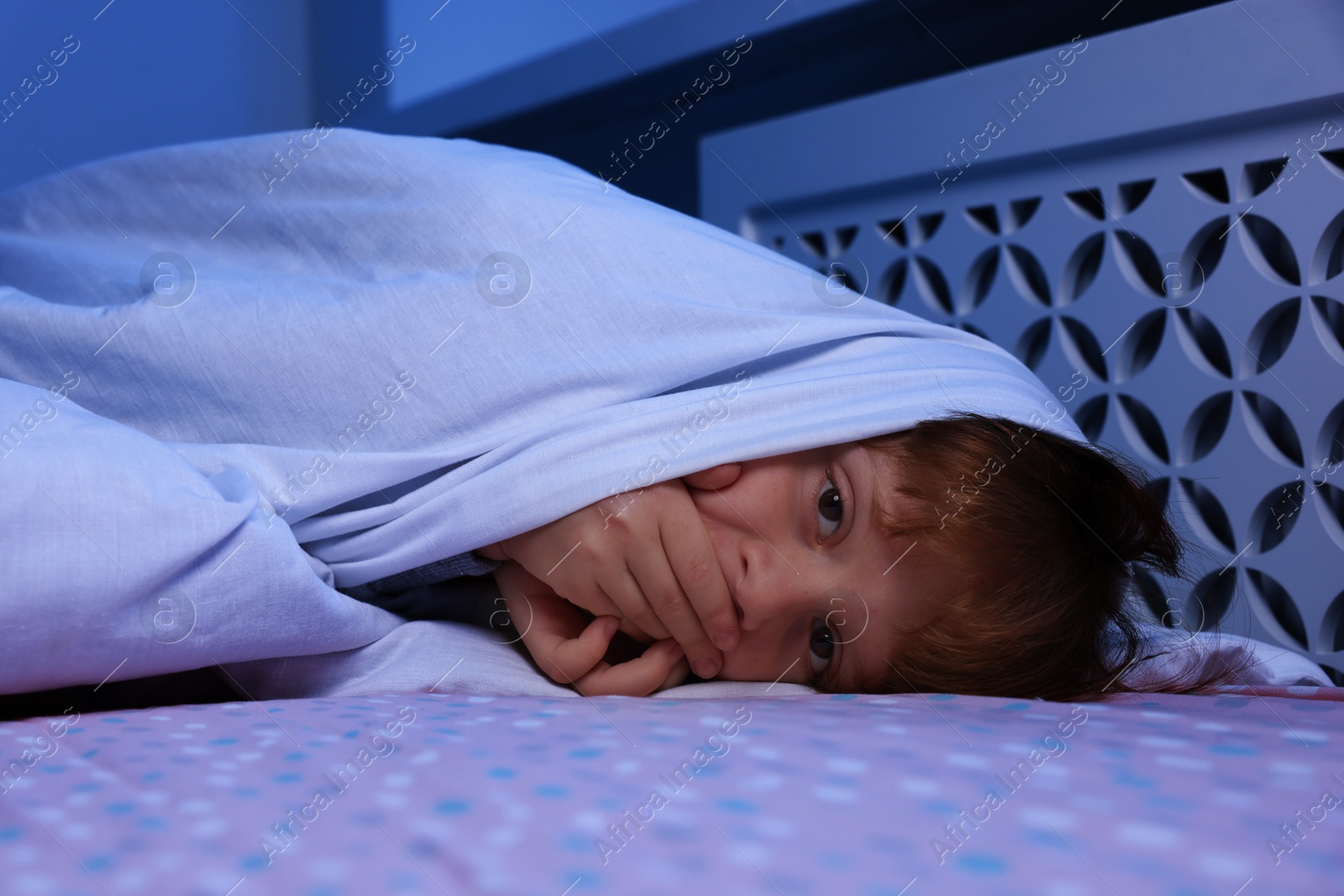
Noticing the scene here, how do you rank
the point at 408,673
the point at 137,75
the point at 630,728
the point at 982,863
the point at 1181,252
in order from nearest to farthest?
the point at 982,863 < the point at 630,728 < the point at 408,673 < the point at 1181,252 < the point at 137,75

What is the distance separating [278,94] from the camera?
188cm

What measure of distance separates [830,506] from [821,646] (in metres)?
0.11

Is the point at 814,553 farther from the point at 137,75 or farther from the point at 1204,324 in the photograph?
the point at 137,75

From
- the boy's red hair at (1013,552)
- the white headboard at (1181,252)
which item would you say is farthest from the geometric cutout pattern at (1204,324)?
the boy's red hair at (1013,552)

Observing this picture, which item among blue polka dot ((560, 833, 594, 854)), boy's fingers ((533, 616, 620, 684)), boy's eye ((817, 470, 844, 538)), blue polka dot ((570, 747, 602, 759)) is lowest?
boy's fingers ((533, 616, 620, 684))

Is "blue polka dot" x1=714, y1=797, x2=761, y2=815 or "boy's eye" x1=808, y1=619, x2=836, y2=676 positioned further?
"boy's eye" x1=808, y1=619, x2=836, y2=676

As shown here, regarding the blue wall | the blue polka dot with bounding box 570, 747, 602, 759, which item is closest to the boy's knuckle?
the blue polka dot with bounding box 570, 747, 602, 759

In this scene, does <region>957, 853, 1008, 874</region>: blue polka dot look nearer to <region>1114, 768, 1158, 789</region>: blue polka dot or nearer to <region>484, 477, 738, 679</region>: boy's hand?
<region>1114, 768, 1158, 789</region>: blue polka dot

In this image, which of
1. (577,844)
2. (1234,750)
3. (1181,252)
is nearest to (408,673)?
(577,844)

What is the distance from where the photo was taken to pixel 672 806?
1.19 ft

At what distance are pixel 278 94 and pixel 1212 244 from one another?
5.40ft

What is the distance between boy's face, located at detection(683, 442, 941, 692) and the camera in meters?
0.68

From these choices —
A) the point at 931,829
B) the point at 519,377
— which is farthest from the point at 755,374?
the point at 931,829

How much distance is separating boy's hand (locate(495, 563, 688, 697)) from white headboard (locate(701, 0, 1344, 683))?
1.84 feet
